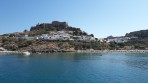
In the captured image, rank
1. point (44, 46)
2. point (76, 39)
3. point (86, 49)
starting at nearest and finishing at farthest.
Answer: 1. point (44, 46)
2. point (86, 49)
3. point (76, 39)

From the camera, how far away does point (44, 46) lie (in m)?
131

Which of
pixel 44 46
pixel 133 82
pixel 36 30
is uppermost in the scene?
pixel 36 30

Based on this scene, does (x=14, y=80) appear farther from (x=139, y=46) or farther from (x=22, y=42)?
(x=139, y=46)

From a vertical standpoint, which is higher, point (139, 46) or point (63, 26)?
point (63, 26)

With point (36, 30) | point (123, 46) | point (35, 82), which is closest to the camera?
point (35, 82)

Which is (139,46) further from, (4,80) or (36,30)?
(4,80)

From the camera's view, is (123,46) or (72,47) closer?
(72,47)

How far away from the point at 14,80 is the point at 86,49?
104622 millimetres

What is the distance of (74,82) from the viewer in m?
35.4

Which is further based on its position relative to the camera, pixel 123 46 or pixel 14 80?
pixel 123 46

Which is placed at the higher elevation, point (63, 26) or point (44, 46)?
point (63, 26)

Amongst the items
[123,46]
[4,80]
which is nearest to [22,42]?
[123,46]

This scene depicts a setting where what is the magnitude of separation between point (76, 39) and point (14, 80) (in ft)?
381

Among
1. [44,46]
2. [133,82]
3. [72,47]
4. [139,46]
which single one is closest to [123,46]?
[139,46]
